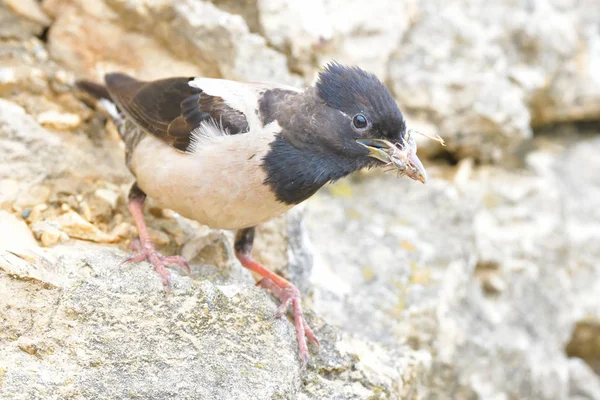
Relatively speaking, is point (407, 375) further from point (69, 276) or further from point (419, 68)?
point (419, 68)

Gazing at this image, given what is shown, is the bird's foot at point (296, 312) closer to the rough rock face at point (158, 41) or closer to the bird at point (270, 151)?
the bird at point (270, 151)

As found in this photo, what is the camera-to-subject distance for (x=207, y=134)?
4.25 meters

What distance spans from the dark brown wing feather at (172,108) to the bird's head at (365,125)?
1.72 ft

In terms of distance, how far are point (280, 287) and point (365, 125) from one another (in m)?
1.12

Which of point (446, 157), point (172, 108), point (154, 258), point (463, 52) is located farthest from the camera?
point (446, 157)

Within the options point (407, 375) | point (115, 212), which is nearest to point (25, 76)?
point (115, 212)

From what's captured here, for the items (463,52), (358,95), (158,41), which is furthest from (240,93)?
(463,52)

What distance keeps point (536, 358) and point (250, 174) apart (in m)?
3.39

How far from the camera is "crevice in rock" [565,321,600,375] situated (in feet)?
23.2

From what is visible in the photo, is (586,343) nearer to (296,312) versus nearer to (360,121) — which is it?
(296,312)

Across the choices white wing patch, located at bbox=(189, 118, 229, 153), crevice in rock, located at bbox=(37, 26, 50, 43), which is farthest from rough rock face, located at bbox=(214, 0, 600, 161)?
white wing patch, located at bbox=(189, 118, 229, 153)

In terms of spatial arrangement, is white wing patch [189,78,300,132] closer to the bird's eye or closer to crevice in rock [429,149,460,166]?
the bird's eye

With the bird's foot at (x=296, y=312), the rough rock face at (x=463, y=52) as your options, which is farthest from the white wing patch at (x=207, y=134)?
the rough rock face at (x=463, y=52)

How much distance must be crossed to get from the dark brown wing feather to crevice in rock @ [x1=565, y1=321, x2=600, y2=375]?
4490 millimetres
